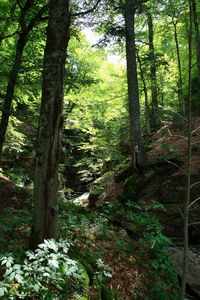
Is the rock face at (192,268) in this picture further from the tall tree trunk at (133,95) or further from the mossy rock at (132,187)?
the tall tree trunk at (133,95)

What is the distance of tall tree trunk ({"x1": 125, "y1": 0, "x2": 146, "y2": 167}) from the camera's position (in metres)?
7.73

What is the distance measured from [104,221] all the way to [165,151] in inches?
163

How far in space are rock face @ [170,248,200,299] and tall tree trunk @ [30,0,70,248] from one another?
9.17 ft

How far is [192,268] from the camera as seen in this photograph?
416 cm

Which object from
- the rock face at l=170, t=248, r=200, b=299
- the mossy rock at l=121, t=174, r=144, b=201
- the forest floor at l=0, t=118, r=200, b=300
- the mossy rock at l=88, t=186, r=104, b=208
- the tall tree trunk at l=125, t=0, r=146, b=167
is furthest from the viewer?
the mossy rock at l=88, t=186, r=104, b=208

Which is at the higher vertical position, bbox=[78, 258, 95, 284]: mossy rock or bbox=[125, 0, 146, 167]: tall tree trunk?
bbox=[125, 0, 146, 167]: tall tree trunk

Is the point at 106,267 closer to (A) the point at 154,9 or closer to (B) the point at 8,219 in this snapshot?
(B) the point at 8,219

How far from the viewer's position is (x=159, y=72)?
11086mm

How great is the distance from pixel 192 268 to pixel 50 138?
396cm

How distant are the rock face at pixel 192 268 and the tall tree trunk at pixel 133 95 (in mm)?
3696

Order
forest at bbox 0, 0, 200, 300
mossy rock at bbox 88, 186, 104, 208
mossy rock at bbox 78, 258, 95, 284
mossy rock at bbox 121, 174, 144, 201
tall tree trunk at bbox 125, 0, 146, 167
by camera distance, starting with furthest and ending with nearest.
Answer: mossy rock at bbox 88, 186, 104, 208 → tall tree trunk at bbox 125, 0, 146, 167 → mossy rock at bbox 121, 174, 144, 201 → mossy rock at bbox 78, 258, 95, 284 → forest at bbox 0, 0, 200, 300

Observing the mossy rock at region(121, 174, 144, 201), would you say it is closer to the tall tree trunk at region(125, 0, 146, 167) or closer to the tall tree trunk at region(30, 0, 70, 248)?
the tall tree trunk at region(125, 0, 146, 167)

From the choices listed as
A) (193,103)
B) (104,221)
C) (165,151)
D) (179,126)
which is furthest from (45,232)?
(193,103)

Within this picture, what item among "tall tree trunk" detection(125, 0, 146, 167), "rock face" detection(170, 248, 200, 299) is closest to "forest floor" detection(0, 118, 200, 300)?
"rock face" detection(170, 248, 200, 299)
